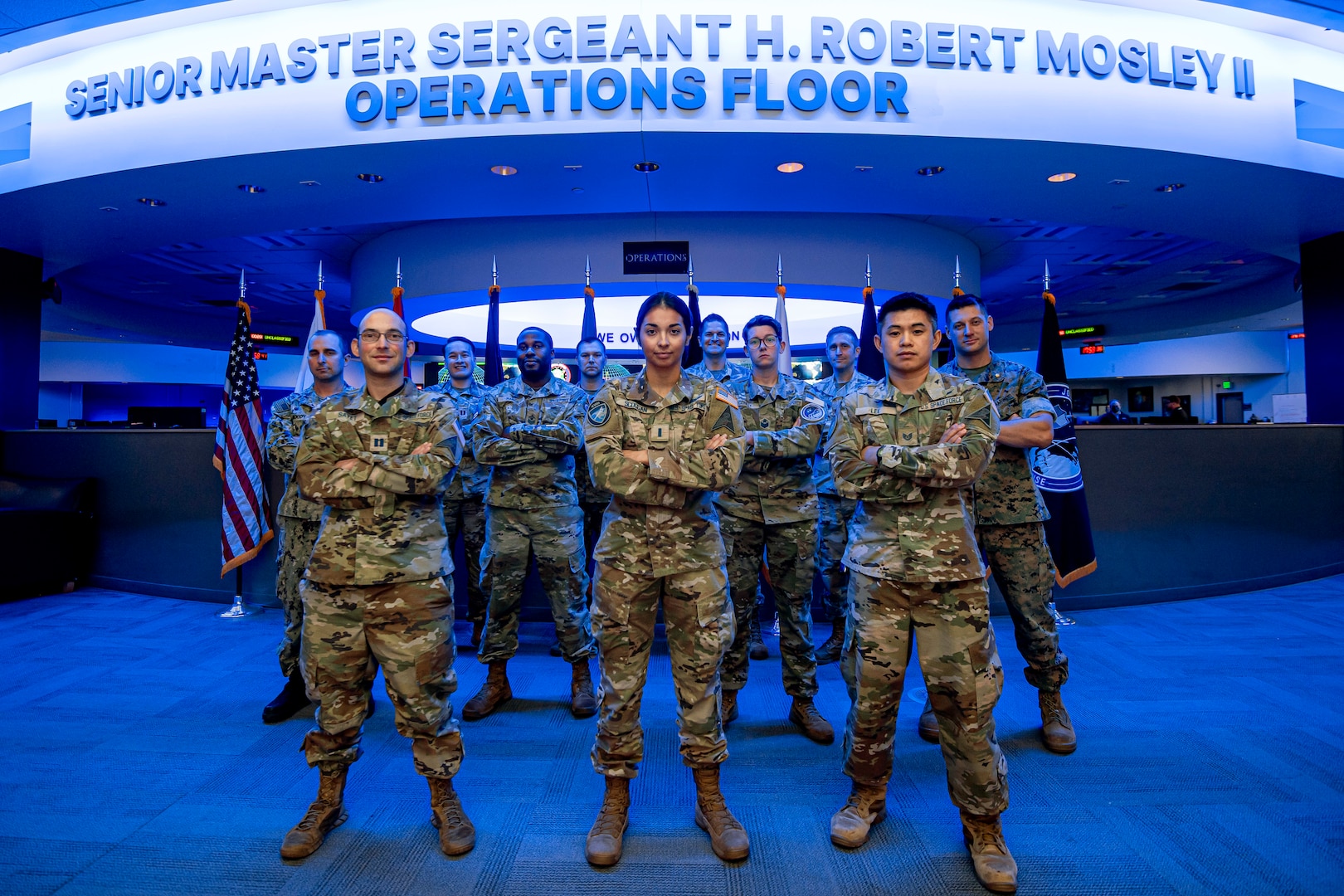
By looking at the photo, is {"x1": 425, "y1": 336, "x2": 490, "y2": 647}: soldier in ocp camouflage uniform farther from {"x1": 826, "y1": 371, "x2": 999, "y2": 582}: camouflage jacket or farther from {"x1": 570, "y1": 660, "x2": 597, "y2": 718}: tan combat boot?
{"x1": 826, "y1": 371, "x2": 999, "y2": 582}: camouflage jacket

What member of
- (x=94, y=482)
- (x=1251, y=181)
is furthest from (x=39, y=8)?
(x=1251, y=181)

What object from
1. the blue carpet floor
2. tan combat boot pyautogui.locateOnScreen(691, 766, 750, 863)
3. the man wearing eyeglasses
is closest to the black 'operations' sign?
the man wearing eyeglasses

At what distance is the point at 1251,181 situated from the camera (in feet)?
17.2

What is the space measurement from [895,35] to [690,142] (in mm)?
1497

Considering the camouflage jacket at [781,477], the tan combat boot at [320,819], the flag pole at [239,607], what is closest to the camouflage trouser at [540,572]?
the camouflage jacket at [781,477]

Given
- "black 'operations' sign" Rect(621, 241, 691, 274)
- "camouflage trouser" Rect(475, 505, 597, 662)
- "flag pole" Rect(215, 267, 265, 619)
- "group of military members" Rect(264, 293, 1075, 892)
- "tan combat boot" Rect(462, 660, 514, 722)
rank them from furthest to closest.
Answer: "black 'operations' sign" Rect(621, 241, 691, 274)
"flag pole" Rect(215, 267, 265, 619)
"camouflage trouser" Rect(475, 505, 597, 662)
"tan combat boot" Rect(462, 660, 514, 722)
"group of military members" Rect(264, 293, 1075, 892)

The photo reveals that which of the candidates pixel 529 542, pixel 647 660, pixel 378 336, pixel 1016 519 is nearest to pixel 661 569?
pixel 647 660

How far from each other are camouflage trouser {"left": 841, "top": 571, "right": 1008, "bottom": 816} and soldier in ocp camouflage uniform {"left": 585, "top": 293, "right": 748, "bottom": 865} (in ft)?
1.41

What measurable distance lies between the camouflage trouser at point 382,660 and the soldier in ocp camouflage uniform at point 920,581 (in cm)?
130

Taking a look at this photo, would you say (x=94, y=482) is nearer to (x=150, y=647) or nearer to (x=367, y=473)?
(x=150, y=647)

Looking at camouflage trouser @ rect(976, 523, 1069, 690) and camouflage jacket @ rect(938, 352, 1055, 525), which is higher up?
camouflage jacket @ rect(938, 352, 1055, 525)

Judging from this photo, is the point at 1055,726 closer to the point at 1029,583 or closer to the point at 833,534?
the point at 1029,583

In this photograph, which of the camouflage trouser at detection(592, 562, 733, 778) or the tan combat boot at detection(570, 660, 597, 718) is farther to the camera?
the tan combat boot at detection(570, 660, 597, 718)

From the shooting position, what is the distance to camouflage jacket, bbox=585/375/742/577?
2.06m
